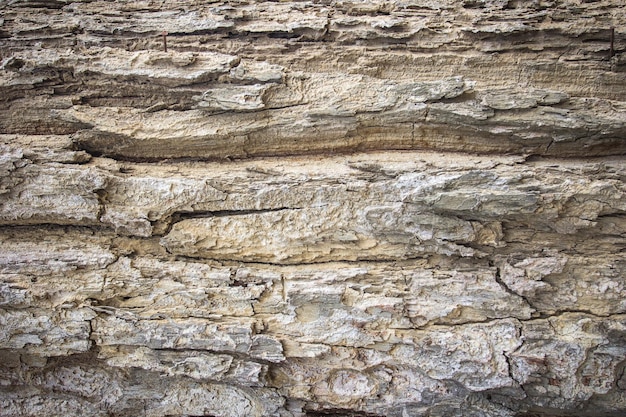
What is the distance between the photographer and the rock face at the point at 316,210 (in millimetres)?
4109

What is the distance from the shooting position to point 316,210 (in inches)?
168

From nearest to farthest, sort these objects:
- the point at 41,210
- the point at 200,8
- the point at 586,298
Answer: the point at 586,298 < the point at 41,210 < the point at 200,8

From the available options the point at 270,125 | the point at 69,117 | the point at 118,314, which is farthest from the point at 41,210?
the point at 270,125

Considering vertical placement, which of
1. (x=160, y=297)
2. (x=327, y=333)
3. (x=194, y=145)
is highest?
(x=194, y=145)

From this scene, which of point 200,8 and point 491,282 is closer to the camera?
point 491,282

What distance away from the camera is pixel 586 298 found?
4.10 meters

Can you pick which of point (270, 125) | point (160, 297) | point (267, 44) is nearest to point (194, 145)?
point (270, 125)

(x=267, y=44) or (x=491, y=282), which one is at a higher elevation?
(x=267, y=44)

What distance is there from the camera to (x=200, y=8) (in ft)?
15.4

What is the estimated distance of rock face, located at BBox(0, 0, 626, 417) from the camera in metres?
4.11

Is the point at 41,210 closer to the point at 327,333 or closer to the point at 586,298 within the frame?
the point at 327,333

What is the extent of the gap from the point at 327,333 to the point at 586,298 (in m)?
2.61

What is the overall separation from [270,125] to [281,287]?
5.66 ft

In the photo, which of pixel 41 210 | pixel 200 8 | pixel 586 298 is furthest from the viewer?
pixel 200 8
